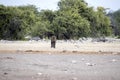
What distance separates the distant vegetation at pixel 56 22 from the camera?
4600 centimetres

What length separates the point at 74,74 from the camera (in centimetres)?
991

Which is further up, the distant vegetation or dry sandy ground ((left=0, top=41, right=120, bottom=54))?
the distant vegetation

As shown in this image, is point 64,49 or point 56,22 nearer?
point 64,49

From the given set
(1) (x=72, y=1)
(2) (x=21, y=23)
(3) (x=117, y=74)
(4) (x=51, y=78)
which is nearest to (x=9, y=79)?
(4) (x=51, y=78)

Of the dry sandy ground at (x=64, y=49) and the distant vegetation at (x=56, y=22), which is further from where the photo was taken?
the distant vegetation at (x=56, y=22)

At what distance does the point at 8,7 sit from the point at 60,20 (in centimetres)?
815

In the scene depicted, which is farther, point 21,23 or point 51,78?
point 21,23

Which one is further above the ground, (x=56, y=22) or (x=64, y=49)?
(x=56, y=22)

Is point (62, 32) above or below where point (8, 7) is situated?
below

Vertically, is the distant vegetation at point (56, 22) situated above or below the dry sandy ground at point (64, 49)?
above

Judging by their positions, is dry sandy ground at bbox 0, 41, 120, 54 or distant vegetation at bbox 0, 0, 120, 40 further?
distant vegetation at bbox 0, 0, 120, 40

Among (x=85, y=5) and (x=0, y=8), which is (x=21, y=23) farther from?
(x=85, y=5)

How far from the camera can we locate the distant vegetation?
46.0 meters

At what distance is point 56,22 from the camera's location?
46.8 metres
